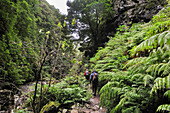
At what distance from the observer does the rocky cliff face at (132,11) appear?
808cm

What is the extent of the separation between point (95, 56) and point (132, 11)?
640 centimetres

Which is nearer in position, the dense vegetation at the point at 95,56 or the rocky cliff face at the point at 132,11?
the dense vegetation at the point at 95,56

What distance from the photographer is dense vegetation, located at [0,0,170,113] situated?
2029mm

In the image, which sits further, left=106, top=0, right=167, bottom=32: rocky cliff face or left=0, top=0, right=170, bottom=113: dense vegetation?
left=106, top=0, right=167, bottom=32: rocky cliff face

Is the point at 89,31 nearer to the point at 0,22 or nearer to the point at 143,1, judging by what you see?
the point at 143,1

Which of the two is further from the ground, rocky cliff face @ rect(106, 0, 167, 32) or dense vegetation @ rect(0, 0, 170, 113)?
rocky cliff face @ rect(106, 0, 167, 32)

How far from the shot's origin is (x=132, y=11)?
9.77m

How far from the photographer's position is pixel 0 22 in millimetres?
5469

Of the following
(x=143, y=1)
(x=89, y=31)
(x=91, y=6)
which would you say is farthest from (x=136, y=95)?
(x=89, y=31)

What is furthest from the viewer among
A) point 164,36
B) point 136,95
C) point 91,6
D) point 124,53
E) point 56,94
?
point 91,6

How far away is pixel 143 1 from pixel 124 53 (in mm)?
7164

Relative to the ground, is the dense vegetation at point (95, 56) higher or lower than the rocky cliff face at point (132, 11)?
lower

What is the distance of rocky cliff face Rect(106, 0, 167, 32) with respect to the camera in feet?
26.5

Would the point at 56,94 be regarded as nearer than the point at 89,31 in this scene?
Yes
